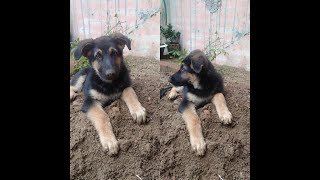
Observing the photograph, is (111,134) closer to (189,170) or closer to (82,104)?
(82,104)

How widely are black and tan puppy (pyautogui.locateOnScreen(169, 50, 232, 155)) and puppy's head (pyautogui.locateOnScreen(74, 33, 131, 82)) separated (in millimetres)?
496

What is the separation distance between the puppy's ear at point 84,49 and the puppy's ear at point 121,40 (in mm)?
193

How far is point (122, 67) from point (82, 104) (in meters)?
0.45

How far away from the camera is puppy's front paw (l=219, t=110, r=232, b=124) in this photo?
358cm

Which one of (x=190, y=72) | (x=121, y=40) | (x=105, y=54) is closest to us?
(x=105, y=54)

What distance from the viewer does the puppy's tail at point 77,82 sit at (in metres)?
3.56

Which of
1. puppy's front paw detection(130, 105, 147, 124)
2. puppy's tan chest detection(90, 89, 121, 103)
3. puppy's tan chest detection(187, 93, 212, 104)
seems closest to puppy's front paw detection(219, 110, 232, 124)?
puppy's tan chest detection(187, 93, 212, 104)

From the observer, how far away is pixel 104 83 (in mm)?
3492

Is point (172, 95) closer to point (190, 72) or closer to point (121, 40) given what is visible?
point (190, 72)

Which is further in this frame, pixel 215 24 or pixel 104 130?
pixel 215 24

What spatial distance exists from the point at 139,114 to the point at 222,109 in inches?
27.2

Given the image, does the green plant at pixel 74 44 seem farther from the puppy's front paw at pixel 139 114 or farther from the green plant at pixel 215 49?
the green plant at pixel 215 49

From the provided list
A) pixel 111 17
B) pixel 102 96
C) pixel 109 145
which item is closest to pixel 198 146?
pixel 109 145

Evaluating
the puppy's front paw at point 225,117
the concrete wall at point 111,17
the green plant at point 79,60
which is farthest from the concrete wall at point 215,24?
the green plant at point 79,60
